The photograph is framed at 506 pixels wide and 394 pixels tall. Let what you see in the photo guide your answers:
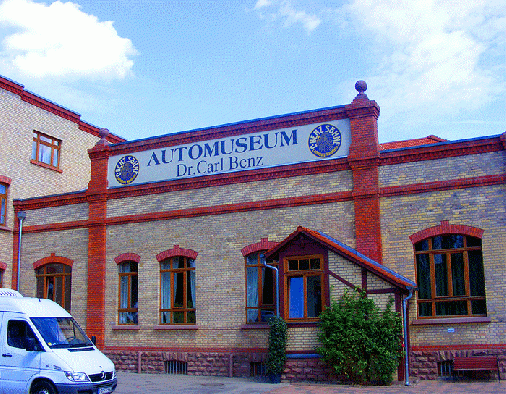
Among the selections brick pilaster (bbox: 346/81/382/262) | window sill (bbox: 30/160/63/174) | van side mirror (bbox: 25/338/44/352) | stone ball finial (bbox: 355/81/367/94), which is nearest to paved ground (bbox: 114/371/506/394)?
van side mirror (bbox: 25/338/44/352)

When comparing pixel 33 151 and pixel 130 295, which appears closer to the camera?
pixel 130 295

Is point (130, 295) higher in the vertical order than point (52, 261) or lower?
lower

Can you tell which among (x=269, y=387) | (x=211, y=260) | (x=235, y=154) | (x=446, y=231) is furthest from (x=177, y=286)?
(x=446, y=231)

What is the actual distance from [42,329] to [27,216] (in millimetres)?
10619

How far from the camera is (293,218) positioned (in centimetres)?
1758

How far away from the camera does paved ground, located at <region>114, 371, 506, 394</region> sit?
13.5m

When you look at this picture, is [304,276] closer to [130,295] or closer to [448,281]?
[448,281]

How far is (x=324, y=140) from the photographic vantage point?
57.6 feet

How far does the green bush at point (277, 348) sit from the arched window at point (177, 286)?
145 inches

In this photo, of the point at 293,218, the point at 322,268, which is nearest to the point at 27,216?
the point at 293,218

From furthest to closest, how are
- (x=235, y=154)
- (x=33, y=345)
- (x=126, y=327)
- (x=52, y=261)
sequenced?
(x=52, y=261) < (x=126, y=327) < (x=235, y=154) < (x=33, y=345)

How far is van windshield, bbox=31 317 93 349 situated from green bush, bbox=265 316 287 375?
15.1 feet

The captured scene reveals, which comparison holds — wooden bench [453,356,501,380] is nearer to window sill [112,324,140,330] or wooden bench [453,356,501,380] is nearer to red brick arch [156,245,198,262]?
red brick arch [156,245,198,262]

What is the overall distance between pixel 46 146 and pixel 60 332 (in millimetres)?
13325
